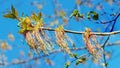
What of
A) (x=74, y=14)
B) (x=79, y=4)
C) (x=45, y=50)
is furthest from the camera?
(x=79, y=4)

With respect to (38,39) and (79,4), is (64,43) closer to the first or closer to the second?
(38,39)

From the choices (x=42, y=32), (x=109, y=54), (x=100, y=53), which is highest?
(x=42, y=32)

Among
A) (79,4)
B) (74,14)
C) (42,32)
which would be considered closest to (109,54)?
(79,4)

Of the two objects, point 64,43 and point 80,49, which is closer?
point 64,43

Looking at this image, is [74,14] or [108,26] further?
[108,26]

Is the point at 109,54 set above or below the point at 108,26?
below

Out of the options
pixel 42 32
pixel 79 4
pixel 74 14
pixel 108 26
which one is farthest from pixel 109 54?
pixel 42 32

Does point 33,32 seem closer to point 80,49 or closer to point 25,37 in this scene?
point 25,37

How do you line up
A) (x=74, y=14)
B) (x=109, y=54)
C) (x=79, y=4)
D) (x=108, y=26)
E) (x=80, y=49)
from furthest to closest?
(x=109, y=54) → (x=79, y=4) → (x=80, y=49) → (x=108, y=26) → (x=74, y=14)

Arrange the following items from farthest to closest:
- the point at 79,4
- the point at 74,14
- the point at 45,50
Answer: the point at 79,4 → the point at 74,14 → the point at 45,50
